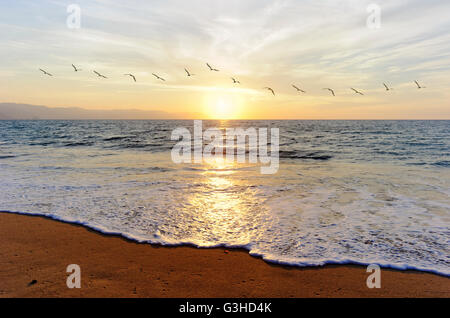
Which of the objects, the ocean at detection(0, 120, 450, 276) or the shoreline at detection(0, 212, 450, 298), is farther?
the ocean at detection(0, 120, 450, 276)

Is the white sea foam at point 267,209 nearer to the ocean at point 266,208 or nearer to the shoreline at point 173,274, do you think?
the ocean at point 266,208

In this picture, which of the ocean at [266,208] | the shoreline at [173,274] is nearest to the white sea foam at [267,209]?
the ocean at [266,208]

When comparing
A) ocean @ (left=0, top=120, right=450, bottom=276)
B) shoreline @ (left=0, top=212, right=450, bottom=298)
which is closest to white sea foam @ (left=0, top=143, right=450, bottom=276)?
ocean @ (left=0, top=120, right=450, bottom=276)

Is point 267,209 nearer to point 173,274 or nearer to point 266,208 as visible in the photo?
point 266,208

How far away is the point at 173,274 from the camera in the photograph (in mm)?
4566

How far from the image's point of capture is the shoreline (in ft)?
A: 13.6

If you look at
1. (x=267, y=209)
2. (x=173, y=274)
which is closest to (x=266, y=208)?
(x=267, y=209)

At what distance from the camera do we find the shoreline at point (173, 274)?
415 cm

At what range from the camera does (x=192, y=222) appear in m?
6.76

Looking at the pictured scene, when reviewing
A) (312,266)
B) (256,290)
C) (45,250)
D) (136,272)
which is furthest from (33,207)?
(312,266)

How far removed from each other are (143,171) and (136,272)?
30.8ft

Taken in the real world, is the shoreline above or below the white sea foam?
below

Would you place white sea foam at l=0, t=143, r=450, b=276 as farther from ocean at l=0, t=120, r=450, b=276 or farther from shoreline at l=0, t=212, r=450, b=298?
shoreline at l=0, t=212, r=450, b=298

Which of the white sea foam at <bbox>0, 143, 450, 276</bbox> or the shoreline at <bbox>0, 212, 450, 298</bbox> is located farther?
the white sea foam at <bbox>0, 143, 450, 276</bbox>
